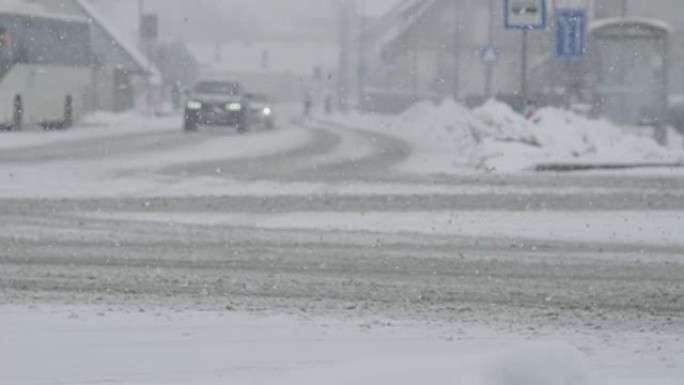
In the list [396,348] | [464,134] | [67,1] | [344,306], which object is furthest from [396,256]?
[67,1]

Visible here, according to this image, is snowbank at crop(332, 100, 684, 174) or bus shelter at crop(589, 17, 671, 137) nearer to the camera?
snowbank at crop(332, 100, 684, 174)

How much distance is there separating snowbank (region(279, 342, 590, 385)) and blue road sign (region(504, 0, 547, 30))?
26435mm

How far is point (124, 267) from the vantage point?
13406mm

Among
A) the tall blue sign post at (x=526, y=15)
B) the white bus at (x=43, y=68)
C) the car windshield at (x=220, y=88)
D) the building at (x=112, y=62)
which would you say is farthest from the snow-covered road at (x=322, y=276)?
the building at (x=112, y=62)

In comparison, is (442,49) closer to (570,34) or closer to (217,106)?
(217,106)

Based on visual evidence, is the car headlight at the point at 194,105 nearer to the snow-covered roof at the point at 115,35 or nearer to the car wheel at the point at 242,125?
the car wheel at the point at 242,125

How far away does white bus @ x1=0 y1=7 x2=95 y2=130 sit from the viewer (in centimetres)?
4653

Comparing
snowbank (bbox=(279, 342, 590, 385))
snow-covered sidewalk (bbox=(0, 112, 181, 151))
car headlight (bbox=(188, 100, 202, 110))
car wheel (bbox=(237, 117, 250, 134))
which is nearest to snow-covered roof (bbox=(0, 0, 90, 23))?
snow-covered sidewalk (bbox=(0, 112, 181, 151))

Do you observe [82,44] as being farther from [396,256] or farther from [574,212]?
[396,256]

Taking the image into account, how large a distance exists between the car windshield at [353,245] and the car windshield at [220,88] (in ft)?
22.8

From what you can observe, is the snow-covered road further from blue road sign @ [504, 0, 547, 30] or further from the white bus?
the white bus

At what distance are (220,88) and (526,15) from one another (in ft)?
81.7

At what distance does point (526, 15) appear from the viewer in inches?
1324

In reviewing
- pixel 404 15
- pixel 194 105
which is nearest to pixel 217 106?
→ pixel 194 105
